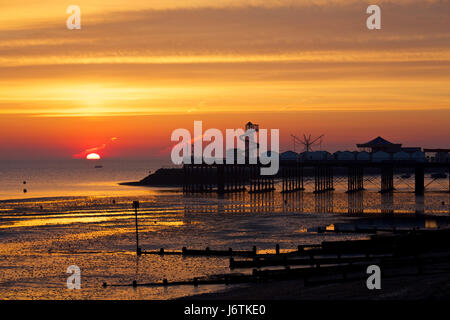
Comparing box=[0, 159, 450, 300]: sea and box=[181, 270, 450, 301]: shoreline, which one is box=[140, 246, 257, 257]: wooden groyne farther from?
box=[181, 270, 450, 301]: shoreline

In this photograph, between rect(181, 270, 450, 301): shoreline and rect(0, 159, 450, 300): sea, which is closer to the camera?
rect(181, 270, 450, 301): shoreline

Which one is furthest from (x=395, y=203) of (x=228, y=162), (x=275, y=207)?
(x=228, y=162)

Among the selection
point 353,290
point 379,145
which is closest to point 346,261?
point 353,290

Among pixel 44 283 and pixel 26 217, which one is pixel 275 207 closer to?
pixel 26 217

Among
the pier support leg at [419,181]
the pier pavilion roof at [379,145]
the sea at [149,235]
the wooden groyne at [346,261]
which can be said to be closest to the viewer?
the wooden groyne at [346,261]

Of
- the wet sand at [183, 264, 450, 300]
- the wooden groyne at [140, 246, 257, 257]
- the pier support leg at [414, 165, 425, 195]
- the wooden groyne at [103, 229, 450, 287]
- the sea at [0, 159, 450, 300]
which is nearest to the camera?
the wet sand at [183, 264, 450, 300]

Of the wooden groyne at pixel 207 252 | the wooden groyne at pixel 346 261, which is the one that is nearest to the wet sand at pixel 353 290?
the wooden groyne at pixel 346 261

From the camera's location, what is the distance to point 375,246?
43.8m

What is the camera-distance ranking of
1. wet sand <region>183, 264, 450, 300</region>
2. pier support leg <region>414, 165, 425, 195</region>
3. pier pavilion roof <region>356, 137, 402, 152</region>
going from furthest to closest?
pier pavilion roof <region>356, 137, 402, 152</region>, pier support leg <region>414, 165, 425, 195</region>, wet sand <region>183, 264, 450, 300</region>

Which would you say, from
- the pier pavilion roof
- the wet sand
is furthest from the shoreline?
the pier pavilion roof

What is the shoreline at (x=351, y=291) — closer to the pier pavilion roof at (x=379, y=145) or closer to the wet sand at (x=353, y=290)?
the wet sand at (x=353, y=290)

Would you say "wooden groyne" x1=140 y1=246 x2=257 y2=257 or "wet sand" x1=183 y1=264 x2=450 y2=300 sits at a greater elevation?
"wet sand" x1=183 y1=264 x2=450 y2=300

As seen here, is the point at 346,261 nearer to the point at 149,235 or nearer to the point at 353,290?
the point at 353,290
